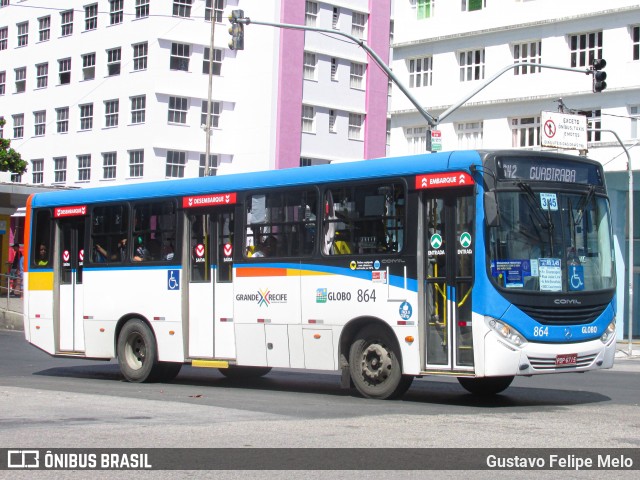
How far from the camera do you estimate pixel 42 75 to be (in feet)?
233

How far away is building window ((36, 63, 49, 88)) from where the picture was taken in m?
70.6

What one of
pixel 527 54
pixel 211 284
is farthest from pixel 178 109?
pixel 211 284

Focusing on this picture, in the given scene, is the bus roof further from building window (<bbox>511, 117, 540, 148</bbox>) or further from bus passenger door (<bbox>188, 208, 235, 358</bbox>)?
building window (<bbox>511, 117, 540, 148</bbox>)

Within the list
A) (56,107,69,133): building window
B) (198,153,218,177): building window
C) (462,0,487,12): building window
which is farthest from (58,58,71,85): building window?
(462,0,487,12): building window

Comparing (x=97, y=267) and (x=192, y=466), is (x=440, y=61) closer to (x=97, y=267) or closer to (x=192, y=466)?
(x=97, y=267)

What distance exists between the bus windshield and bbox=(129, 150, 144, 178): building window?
163 feet

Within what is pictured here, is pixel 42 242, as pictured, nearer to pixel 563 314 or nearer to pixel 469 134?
pixel 563 314

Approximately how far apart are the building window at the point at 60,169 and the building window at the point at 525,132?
32670 mm

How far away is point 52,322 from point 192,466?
38.7ft

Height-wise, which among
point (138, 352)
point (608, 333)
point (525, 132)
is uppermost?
point (525, 132)

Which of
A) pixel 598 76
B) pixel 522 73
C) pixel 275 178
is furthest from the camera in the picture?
pixel 522 73

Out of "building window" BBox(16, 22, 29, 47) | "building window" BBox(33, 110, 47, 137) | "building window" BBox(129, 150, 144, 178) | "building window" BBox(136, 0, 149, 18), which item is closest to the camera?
"building window" BBox(129, 150, 144, 178)

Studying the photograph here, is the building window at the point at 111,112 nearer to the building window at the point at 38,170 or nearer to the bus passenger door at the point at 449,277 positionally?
the building window at the point at 38,170

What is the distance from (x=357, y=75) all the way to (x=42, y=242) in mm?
50435
